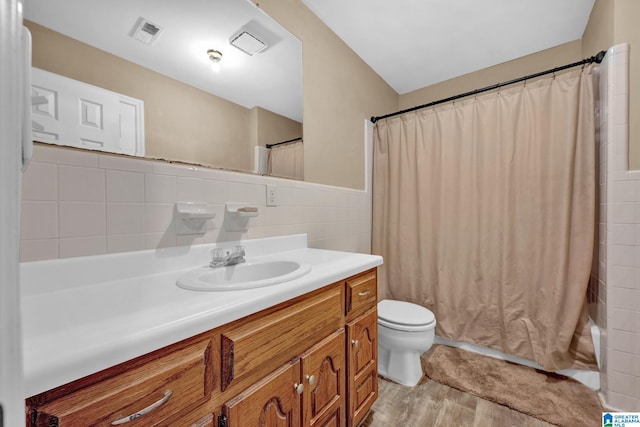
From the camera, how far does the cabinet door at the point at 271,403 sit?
65 centimetres

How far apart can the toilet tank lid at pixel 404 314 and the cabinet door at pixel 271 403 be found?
0.94 m

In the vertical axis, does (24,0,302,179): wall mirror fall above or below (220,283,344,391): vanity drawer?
above

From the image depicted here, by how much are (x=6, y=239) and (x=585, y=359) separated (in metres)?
2.43

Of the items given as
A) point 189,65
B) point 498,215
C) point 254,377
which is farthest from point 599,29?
point 254,377

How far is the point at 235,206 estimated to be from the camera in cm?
119

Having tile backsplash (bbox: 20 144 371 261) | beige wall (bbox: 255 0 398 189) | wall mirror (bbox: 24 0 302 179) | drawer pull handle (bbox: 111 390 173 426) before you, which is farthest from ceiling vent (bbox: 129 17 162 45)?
drawer pull handle (bbox: 111 390 173 426)

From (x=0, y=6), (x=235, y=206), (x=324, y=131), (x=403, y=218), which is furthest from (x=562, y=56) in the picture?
(x=0, y=6)

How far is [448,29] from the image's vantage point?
1822 mm

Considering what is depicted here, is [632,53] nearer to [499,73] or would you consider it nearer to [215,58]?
[499,73]

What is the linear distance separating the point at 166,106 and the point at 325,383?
121cm

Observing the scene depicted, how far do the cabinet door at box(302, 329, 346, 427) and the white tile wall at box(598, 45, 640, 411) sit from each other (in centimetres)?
150

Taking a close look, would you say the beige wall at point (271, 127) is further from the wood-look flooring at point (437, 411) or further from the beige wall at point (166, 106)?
the wood-look flooring at point (437, 411)

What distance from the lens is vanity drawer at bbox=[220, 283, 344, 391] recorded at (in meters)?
0.64

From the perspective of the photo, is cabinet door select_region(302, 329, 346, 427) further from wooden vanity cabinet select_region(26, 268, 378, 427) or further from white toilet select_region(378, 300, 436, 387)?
white toilet select_region(378, 300, 436, 387)
